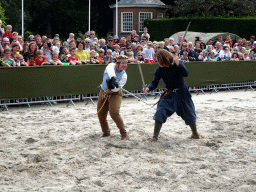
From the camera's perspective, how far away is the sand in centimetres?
504

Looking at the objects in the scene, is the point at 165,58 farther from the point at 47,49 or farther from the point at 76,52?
the point at 47,49

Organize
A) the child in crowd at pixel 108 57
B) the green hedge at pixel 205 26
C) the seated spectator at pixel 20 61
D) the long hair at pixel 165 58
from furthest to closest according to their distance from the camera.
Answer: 1. the green hedge at pixel 205 26
2. the child in crowd at pixel 108 57
3. the seated spectator at pixel 20 61
4. the long hair at pixel 165 58

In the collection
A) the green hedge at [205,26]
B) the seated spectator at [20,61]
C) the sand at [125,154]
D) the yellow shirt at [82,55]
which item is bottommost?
the sand at [125,154]

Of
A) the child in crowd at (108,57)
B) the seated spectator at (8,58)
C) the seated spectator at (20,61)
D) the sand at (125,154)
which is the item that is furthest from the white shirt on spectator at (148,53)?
the seated spectator at (8,58)

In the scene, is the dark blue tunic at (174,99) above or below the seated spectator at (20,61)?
below

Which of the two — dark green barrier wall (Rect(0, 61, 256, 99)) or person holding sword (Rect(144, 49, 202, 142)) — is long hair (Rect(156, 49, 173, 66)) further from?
dark green barrier wall (Rect(0, 61, 256, 99))

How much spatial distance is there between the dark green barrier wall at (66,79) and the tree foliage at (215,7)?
825 inches

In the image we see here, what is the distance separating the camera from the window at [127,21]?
3947 centimetres

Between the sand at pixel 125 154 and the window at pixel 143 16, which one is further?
the window at pixel 143 16

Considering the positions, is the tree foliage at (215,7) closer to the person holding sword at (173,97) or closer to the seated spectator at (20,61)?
the seated spectator at (20,61)

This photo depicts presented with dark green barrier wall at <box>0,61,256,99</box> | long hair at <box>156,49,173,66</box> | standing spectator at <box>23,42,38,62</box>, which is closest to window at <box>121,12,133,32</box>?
dark green barrier wall at <box>0,61,256,99</box>

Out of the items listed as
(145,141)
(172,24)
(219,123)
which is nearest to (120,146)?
(145,141)

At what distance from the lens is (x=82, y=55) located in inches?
502

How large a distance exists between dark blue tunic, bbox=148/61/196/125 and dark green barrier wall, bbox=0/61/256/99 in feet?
14.8
